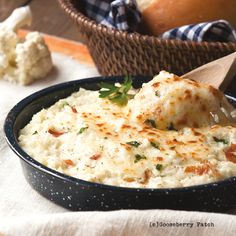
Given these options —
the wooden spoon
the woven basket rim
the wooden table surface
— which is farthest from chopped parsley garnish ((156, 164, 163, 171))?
the wooden table surface

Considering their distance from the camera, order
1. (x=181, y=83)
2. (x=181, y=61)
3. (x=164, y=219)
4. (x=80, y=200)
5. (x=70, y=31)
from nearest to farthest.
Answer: (x=164, y=219), (x=80, y=200), (x=181, y=83), (x=181, y=61), (x=70, y=31)

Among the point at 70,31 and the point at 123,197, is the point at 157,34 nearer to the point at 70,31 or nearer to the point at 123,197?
the point at 123,197

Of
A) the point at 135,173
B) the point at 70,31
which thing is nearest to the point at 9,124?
the point at 135,173

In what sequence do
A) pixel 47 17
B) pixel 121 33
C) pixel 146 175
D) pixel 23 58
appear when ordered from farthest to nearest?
pixel 47 17 < pixel 23 58 < pixel 121 33 < pixel 146 175

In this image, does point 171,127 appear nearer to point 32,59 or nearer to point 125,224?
point 125,224

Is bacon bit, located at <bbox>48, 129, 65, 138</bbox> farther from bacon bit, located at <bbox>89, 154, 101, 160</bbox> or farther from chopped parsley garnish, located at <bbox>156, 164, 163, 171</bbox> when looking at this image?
chopped parsley garnish, located at <bbox>156, 164, 163, 171</bbox>

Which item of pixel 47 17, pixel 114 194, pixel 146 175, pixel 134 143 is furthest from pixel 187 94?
pixel 47 17

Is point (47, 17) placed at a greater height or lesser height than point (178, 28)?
lesser

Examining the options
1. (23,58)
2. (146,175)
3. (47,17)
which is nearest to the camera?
(146,175)
